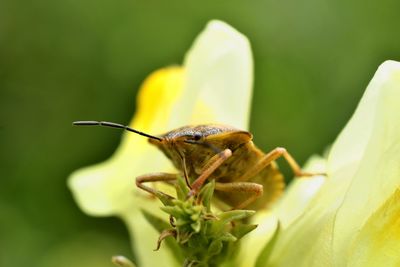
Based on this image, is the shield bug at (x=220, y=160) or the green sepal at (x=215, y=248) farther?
the shield bug at (x=220, y=160)

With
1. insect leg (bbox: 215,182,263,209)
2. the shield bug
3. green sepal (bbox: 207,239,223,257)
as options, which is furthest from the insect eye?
green sepal (bbox: 207,239,223,257)

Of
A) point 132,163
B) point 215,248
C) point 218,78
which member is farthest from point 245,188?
point 132,163

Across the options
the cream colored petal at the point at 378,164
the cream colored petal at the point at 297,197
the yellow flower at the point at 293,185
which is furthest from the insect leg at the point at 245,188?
the cream colored petal at the point at 297,197

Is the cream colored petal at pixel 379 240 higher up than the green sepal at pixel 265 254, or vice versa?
the cream colored petal at pixel 379 240

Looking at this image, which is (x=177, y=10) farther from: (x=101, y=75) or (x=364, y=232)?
(x=364, y=232)

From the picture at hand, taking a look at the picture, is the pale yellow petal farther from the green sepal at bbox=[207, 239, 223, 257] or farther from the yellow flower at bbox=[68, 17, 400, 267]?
the green sepal at bbox=[207, 239, 223, 257]

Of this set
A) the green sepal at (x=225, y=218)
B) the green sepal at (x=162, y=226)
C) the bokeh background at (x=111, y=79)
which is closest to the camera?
the green sepal at (x=225, y=218)

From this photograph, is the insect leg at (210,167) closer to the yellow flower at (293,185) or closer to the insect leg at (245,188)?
the insect leg at (245,188)
